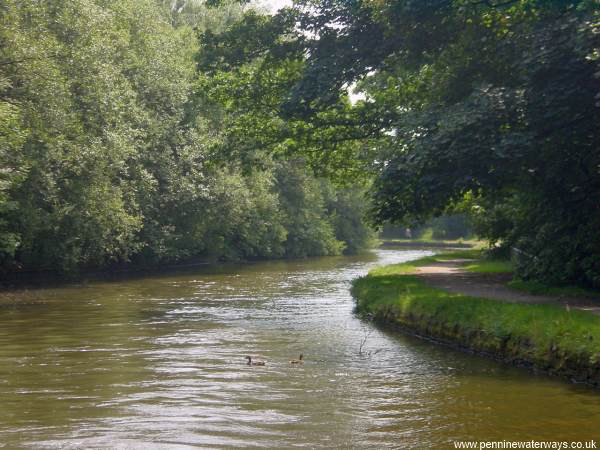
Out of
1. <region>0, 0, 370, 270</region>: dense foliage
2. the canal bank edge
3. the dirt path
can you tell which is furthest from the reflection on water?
<region>0, 0, 370, 270</region>: dense foliage

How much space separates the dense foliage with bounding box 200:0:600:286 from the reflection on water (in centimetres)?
475

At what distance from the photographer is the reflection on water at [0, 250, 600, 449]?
31.7ft

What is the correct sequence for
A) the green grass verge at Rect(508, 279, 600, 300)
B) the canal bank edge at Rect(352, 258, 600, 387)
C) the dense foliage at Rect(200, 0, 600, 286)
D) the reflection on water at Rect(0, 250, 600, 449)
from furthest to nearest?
the green grass verge at Rect(508, 279, 600, 300) → the dense foliage at Rect(200, 0, 600, 286) → the canal bank edge at Rect(352, 258, 600, 387) → the reflection on water at Rect(0, 250, 600, 449)

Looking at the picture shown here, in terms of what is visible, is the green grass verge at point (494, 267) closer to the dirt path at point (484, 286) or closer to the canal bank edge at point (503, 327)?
the dirt path at point (484, 286)

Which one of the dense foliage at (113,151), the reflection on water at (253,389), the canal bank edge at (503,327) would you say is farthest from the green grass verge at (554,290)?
the dense foliage at (113,151)

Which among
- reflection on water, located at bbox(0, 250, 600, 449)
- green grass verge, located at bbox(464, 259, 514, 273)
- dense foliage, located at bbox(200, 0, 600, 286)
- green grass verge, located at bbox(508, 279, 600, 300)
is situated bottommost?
reflection on water, located at bbox(0, 250, 600, 449)

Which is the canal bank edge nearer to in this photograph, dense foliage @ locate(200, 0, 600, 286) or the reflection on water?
the reflection on water

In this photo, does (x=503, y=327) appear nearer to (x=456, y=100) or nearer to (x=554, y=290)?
(x=554, y=290)

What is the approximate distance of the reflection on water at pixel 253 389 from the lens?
965 cm

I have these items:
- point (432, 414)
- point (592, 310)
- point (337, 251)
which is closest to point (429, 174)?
Answer: point (592, 310)

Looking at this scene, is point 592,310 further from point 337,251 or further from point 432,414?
point 337,251

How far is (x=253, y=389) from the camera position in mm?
12164

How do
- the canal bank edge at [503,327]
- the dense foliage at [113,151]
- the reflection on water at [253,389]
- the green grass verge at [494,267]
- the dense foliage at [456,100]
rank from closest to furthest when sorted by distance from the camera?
the reflection on water at [253,389]
the canal bank edge at [503,327]
the dense foliage at [456,100]
the dense foliage at [113,151]
the green grass verge at [494,267]

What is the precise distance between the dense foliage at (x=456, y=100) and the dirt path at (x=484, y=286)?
1.05m
